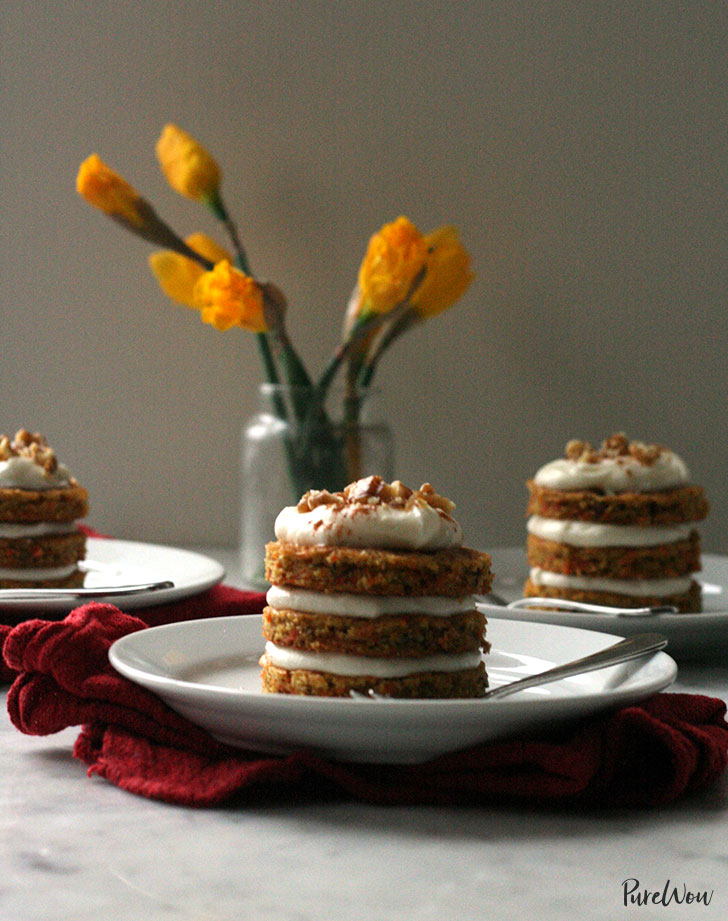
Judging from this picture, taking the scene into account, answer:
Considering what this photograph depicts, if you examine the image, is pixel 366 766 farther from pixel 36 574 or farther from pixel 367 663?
pixel 36 574

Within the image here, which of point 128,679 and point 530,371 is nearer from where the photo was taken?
point 128,679

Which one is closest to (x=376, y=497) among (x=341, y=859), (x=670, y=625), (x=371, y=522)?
(x=371, y=522)

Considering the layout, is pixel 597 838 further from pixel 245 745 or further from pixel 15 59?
pixel 15 59

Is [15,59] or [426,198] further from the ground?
[15,59]

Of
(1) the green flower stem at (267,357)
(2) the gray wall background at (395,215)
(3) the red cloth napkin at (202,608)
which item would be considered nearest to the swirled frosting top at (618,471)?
(3) the red cloth napkin at (202,608)

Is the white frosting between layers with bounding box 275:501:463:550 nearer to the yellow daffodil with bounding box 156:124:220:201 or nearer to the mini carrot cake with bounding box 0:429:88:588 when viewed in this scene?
the mini carrot cake with bounding box 0:429:88:588

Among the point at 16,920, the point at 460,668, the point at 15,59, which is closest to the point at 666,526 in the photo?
the point at 460,668
